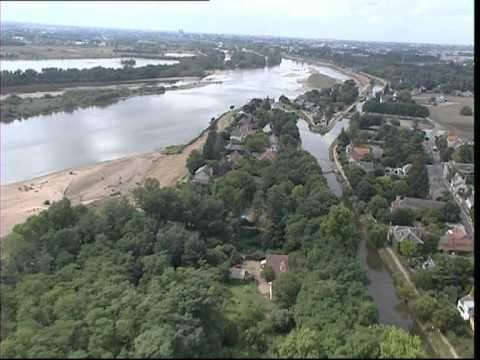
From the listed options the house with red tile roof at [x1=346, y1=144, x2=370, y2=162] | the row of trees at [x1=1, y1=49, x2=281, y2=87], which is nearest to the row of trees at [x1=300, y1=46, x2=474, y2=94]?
the row of trees at [x1=1, y1=49, x2=281, y2=87]

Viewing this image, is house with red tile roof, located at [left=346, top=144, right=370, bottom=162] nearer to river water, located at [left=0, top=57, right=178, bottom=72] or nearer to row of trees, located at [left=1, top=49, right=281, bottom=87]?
row of trees, located at [left=1, top=49, right=281, bottom=87]

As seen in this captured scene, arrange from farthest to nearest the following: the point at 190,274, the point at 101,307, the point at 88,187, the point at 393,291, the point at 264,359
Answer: the point at 88,187, the point at 393,291, the point at 190,274, the point at 101,307, the point at 264,359

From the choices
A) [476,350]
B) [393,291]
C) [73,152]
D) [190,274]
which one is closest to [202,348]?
[190,274]

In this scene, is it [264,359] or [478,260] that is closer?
[264,359]

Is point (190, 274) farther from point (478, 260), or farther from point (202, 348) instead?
point (478, 260)

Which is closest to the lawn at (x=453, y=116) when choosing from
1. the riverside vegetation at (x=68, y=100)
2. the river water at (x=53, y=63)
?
the riverside vegetation at (x=68, y=100)

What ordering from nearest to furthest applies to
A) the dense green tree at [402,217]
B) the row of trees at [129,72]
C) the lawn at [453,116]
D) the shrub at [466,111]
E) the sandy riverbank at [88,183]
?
1. the dense green tree at [402,217]
2. the sandy riverbank at [88,183]
3. the row of trees at [129,72]
4. the lawn at [453,116]
5. the shrub at [466,111]

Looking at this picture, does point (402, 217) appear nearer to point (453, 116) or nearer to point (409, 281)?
point (409, 281)

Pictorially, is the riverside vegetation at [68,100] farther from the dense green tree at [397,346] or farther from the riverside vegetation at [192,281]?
the dense green tree at [397,346]
